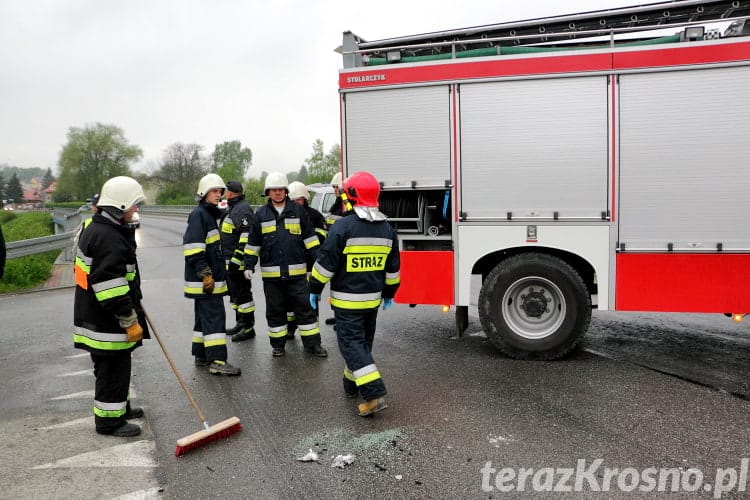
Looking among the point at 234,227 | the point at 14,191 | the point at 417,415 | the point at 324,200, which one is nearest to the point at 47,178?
the point at 14,191

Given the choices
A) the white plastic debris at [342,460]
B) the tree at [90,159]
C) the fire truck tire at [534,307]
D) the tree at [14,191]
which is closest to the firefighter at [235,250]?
the fire truck tire at [534,307]

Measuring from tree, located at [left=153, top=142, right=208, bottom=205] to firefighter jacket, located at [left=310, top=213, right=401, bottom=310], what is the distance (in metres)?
61.8

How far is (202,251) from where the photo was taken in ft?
18.1

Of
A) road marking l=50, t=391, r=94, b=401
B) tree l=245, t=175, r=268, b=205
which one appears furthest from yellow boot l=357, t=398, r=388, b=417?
tree l=245, t=175, r=268, b=205

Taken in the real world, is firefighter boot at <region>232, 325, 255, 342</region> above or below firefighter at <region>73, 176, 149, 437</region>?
below

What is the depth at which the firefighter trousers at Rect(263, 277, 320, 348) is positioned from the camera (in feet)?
20.0

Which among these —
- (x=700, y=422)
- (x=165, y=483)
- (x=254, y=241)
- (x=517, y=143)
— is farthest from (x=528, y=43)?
(x=165, y=483)

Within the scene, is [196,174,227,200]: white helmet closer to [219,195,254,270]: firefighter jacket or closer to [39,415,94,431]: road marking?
[219,195,254,270]: firefighter jacket

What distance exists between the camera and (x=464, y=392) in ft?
16.1

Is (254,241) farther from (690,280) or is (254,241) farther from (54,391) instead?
(690,280)

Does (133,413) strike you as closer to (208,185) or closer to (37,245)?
(208,185)

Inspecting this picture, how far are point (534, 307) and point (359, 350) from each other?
2.10 m

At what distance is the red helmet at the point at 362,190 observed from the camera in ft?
14.9

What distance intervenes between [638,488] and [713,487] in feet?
1.34
